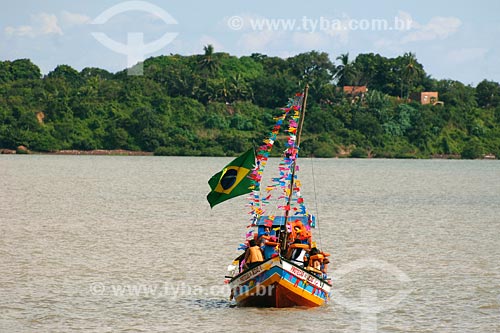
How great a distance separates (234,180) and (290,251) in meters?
2.13

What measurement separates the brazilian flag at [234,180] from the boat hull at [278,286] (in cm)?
190

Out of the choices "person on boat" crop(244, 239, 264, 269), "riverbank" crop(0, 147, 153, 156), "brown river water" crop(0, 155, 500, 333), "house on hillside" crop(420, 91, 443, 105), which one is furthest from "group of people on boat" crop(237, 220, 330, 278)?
"house on hillside" crop(420, 91, 443, 105)

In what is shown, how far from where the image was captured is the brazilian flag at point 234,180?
23.8m

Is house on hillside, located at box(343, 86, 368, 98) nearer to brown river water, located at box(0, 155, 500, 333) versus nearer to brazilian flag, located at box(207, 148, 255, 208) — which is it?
brown river water, located at box(0, 155, 500, 333)

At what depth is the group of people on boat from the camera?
23.5m

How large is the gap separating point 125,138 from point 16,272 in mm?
112524

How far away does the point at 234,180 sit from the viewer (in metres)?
23.9

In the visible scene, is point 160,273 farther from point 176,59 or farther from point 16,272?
point 176,59

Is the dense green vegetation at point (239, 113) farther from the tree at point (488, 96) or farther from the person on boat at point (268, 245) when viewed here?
the person on boat at point (268, 245)

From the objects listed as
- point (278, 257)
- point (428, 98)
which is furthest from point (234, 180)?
point (428, 98)

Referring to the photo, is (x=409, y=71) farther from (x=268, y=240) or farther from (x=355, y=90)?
(x=268, y=240)

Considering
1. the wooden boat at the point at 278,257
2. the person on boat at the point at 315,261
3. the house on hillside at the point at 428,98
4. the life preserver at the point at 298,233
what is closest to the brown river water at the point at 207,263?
the wooden boat at the point at 278,257

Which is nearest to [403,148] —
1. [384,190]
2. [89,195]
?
[384,190]

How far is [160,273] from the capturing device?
99.3 feet
